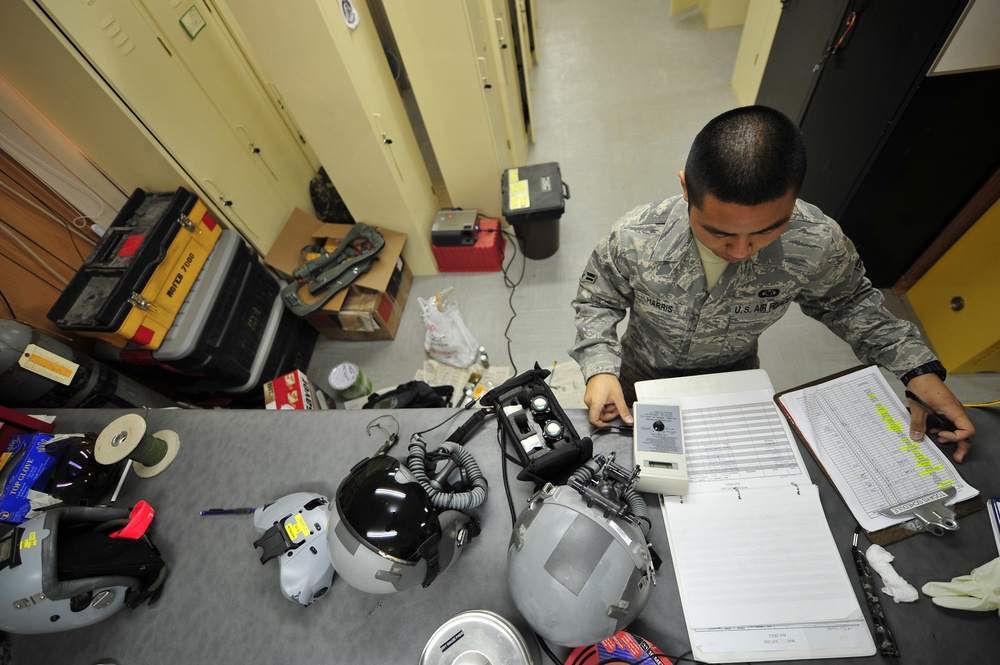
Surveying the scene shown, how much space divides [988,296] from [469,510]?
229 cm

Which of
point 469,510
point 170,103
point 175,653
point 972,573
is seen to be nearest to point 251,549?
point 175,653

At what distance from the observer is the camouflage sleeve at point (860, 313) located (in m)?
1.01

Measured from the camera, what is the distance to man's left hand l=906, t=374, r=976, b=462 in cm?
93

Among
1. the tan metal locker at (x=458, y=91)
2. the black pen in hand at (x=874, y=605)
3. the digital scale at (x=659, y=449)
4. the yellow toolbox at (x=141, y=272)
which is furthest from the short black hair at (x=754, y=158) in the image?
the yellow toolbox at (x=141, y=272)

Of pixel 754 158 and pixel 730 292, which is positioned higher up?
pixel 754 158

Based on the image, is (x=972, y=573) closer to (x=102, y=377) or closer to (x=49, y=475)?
(x=49, y=475)

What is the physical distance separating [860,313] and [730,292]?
327mm

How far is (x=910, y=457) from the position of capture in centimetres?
94

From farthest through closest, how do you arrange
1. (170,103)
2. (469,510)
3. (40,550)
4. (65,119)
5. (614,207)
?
(614,207), (170,103), (65,119), (469,510), (40,550)

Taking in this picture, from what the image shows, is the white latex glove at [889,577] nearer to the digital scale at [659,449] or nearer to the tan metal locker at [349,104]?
the digital scale at [659,449]

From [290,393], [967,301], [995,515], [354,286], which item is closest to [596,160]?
[354,286]

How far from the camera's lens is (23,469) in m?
1.22

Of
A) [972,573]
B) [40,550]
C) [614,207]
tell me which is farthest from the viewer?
[614,207]

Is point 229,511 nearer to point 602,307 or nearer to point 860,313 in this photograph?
point 602,307
